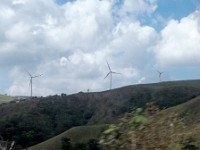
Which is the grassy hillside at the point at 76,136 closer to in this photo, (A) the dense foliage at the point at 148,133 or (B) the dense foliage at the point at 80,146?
(B) the dense foliage at the point at 80,146

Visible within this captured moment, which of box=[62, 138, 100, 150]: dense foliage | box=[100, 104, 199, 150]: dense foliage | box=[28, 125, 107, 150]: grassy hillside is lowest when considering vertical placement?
box=[100, 104, 199, 150]: dense foliage

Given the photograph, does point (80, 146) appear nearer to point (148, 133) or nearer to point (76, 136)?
point (76, 136)

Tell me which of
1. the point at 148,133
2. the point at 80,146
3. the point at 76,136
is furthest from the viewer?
the point at 76,136

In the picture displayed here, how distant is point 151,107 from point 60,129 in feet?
559

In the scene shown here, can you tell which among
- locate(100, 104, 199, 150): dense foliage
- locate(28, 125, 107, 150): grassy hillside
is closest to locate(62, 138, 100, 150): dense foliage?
locate(28, 125, 107, 150): grassy hillside

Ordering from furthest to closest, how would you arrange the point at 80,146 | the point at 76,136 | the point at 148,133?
the point at 76,136 → the point at 80,146 → the point at 148,133

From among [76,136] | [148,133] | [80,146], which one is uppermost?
[76,136]

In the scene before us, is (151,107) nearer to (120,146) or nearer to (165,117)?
(165,117)

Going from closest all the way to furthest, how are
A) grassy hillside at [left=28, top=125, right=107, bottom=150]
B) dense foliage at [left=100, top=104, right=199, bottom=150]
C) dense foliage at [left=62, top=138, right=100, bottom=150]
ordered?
dense foliage at [left=100, top=104, right=199, bottom=150] < dense foliage at [left=62, top=138, right=100, bottom=150] < grassy hillside at [left=28, top=125, right=107, bottom=150]

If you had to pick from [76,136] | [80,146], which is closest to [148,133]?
[80,146]

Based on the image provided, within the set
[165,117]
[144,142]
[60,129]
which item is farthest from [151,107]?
[60,129]

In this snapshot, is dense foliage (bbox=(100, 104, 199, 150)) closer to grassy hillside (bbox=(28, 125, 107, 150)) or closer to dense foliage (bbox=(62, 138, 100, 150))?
dense foliage (bbox=(62, 138, 100, 150))

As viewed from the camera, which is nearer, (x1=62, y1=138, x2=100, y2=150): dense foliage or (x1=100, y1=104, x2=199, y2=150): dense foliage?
(x1=100, y1=104, x2=199, y2=150): dense foliage

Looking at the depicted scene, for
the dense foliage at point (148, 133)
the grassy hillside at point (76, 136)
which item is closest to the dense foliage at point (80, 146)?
the grassy hillside at point (76, 136)
